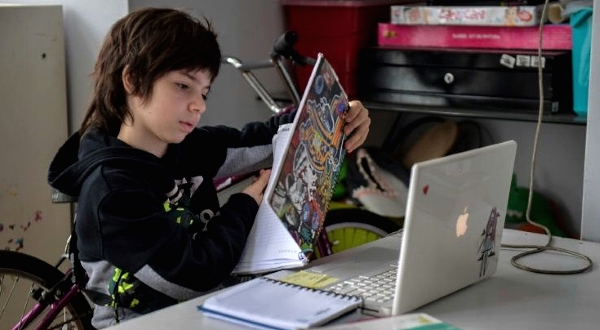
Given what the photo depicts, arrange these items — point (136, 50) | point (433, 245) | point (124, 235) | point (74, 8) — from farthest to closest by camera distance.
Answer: point (74, 8) < point (136, 50) < point (124, 235) < point (433, 245)

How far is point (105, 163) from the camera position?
5.13 feet

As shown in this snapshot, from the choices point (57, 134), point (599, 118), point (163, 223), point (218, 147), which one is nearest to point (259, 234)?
point (163, 223)

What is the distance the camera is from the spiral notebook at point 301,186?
1487 millimetres

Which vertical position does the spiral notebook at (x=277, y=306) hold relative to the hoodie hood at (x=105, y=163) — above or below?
below

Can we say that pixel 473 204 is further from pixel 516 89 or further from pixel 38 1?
pixel 38 1

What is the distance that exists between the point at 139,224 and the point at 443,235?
0.47 meters

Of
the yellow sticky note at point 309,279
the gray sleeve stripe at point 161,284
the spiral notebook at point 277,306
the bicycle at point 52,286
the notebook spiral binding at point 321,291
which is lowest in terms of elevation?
the bicycle at point 52,286

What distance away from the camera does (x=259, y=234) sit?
158 cm

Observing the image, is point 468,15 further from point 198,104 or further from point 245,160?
point 198,104

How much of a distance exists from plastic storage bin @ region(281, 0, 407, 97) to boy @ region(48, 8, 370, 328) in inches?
46.1

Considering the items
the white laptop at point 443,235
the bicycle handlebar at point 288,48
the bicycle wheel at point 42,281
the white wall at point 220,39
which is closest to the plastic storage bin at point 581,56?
the bicycle handlebar at point 288,48

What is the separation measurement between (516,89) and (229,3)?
0.82 m

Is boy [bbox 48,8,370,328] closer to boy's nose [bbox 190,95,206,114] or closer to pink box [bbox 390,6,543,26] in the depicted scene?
boy's nose [bbox 190,95,206,114]

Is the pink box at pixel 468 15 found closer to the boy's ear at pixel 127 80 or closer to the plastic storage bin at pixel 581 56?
the plastic storage bin at pixel 581 56
